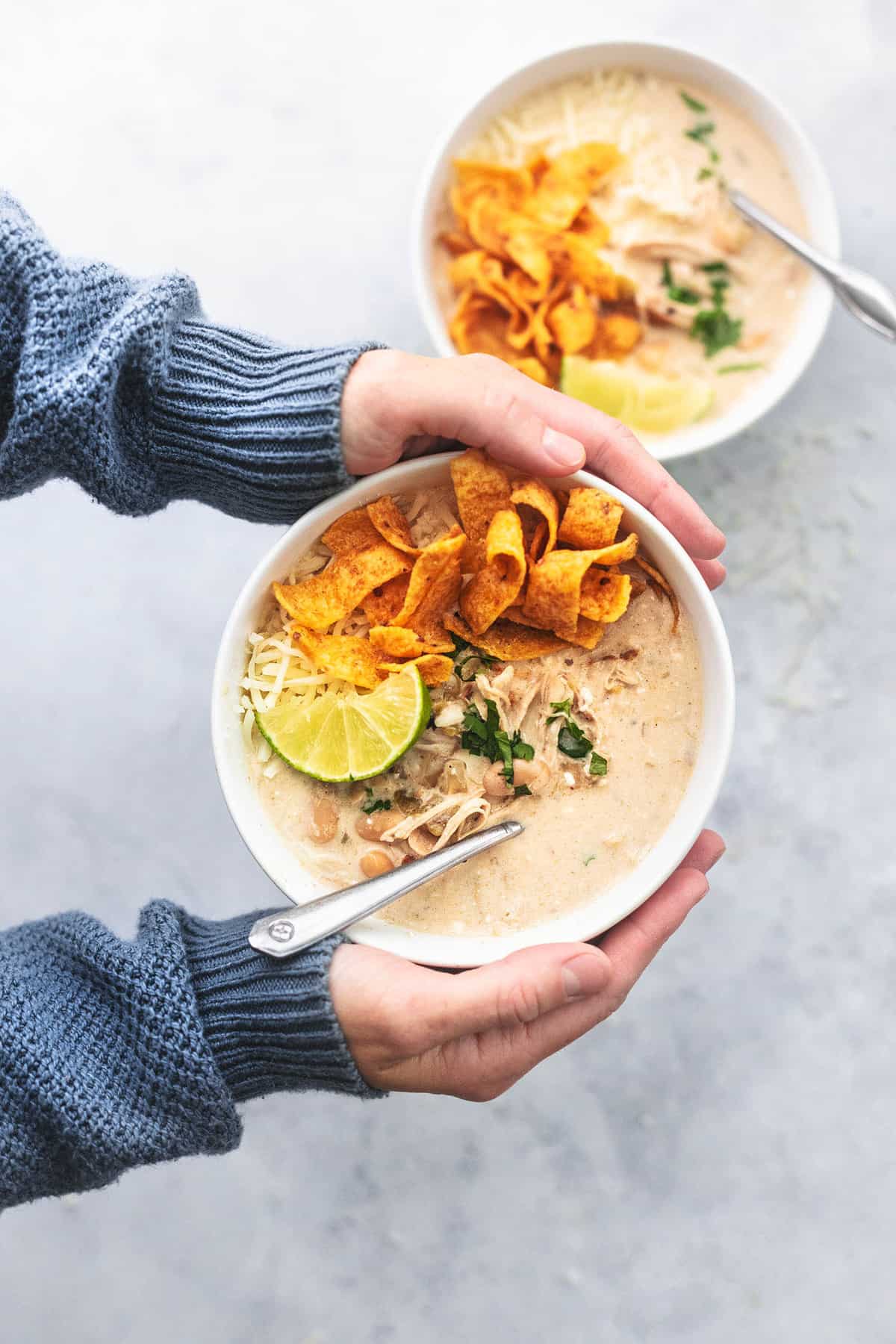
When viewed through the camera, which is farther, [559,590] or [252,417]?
[252,417]

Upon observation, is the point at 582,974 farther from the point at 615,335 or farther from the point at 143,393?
the point at 615,335

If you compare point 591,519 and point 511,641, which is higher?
point 591,519

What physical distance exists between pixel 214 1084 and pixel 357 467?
84cm

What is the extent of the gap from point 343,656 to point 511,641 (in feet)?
0.72

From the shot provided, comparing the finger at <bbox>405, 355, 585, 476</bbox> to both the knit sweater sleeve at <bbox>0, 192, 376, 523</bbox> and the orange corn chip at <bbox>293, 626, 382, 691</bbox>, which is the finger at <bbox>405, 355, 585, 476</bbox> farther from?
the orange corn chip at <bbox>293, 626, 382, 691</bbox>

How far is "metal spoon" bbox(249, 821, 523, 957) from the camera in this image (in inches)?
60.8

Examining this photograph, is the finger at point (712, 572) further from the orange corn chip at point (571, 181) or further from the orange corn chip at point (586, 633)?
the orange corn chip at point (571, 181)

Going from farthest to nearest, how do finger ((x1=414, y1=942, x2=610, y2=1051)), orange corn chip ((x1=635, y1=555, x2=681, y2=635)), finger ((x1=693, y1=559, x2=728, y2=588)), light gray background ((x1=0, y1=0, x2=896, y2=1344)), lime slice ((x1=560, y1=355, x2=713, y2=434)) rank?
1. light gray background ((x1=0, y1=0, x2=896, y2=1344))
2. lime slice ((x1=560, y1=355, x2=713, y2=434))
3. finger ((x1=693, y1=559, x2=728, y2=588))
4. orange corn chip ((x1=635, y1=555, x2=681, y2=635))
5. finger ((x1=414, y1=942, x2=610, y2=1051))

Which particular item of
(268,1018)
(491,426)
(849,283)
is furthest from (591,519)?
(849,283)

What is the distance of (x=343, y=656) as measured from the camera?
5.24 feet

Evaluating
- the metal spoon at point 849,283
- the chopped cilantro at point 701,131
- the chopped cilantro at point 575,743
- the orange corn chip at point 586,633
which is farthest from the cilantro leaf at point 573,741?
the chopped cilantro at point 701,131

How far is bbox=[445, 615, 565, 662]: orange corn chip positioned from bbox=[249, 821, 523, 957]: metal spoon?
0.22m

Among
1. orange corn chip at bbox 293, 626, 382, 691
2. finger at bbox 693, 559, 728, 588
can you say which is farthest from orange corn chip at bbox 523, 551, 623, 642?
finger at bbox 693, 559, 728, 588

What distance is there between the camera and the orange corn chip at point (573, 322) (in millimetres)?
2102
